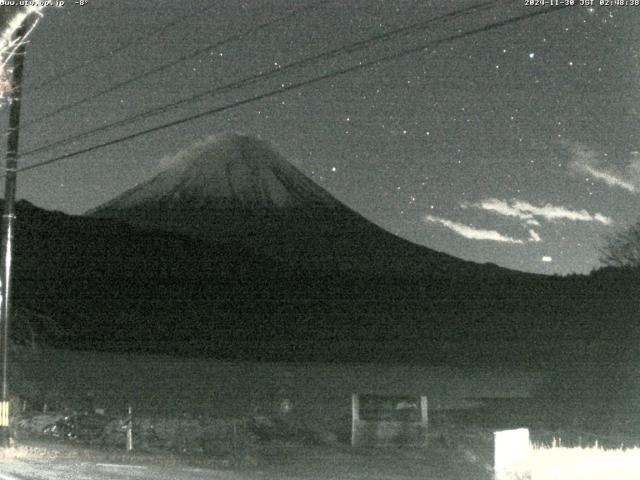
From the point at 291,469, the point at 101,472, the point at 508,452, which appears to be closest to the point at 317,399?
the point at 291,469

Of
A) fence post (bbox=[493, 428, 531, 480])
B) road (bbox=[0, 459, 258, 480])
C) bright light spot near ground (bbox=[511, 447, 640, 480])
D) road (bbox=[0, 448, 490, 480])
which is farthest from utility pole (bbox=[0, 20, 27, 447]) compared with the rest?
bright light spot near ground (bbox=[511, 447, 640, 480])

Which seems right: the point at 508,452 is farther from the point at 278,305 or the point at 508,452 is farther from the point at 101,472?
the point at 278,305

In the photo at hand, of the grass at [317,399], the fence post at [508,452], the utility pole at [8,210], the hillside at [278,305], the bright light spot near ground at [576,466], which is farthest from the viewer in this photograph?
the hillside at [278,305]

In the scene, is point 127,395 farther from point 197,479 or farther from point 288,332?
point 288,332

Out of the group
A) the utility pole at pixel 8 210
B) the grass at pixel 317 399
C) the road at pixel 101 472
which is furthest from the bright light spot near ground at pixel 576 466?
the utility pole at pixel 8 210

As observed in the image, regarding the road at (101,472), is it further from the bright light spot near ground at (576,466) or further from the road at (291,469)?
the bright light spot near ground at (576,466)

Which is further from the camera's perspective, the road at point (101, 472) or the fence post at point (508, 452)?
the road at point (101, 472)

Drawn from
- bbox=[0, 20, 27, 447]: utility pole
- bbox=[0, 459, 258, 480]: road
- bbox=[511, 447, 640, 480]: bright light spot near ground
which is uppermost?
bbox=[0, 20, 27, 447]: utility pole

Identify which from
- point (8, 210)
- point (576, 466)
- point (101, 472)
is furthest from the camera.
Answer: point (8, 210)

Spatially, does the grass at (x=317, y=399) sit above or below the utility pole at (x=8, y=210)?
below

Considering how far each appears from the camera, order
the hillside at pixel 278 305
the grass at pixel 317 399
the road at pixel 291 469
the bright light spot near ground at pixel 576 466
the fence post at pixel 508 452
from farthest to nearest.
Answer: the hillside at pixel 278 305
the grass at pixel 317 399
the road at pixel 291 469
the fence post at pixel 508 452
the bright light spot near ground at pixel 576 466

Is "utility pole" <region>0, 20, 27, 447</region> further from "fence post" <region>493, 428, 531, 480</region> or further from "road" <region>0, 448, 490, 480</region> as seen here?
"fence post" <region>493, 428, 531, 480</region>

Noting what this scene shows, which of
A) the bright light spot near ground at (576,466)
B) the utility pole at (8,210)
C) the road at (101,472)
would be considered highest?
the utility pole at (8,210)
